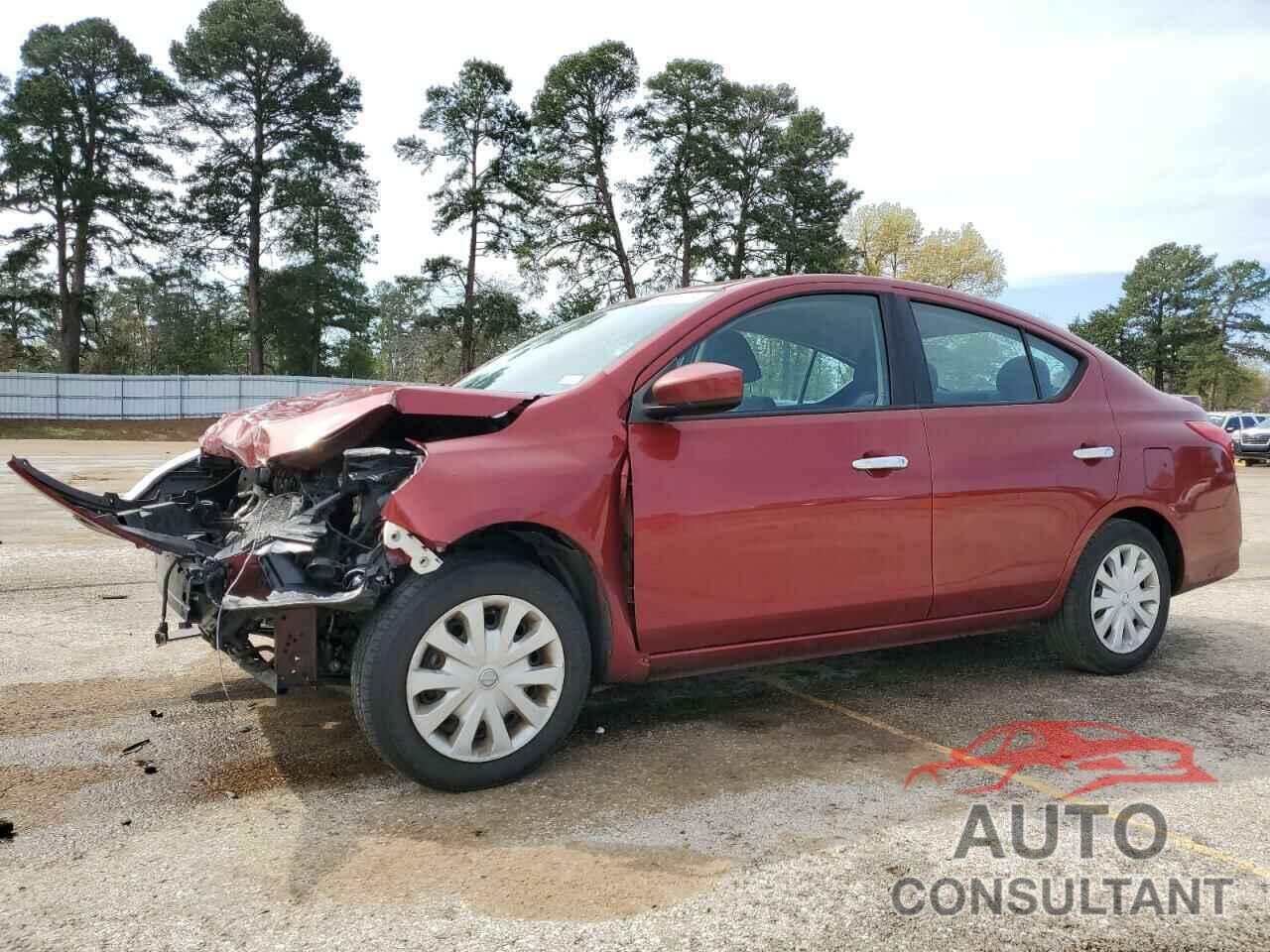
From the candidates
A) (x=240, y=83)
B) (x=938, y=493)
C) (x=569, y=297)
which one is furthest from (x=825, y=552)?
(x=240, y=83)

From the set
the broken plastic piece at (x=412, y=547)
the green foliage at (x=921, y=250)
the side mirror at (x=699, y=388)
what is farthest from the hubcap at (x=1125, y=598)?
the green foliage at (x=921, y=250)

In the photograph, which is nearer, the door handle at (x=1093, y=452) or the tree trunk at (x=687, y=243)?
the door handle at (x=1093, y=452)

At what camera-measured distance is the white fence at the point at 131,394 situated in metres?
35.2

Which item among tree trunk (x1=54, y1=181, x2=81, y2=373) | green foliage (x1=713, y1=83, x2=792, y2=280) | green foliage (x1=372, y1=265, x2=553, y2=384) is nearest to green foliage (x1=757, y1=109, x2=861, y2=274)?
green foliage (x1=713, y1=83, x2=792, y2=280)

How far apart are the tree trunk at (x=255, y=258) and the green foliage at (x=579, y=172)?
10342 millimetres

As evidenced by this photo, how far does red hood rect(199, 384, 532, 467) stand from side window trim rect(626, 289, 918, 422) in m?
0.44

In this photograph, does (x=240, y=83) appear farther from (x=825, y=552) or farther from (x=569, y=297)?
(x=825, y=552)

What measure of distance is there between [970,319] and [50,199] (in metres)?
43.2

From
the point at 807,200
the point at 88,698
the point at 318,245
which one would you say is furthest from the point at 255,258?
the point at 88,698

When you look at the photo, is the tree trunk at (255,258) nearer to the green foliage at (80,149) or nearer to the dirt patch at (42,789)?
the green foliage at (80,149)

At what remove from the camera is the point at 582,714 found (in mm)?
3928

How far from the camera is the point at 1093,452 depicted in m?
4.27

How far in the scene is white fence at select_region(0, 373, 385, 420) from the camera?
3519 centimetres

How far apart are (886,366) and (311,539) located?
222 centimetres
